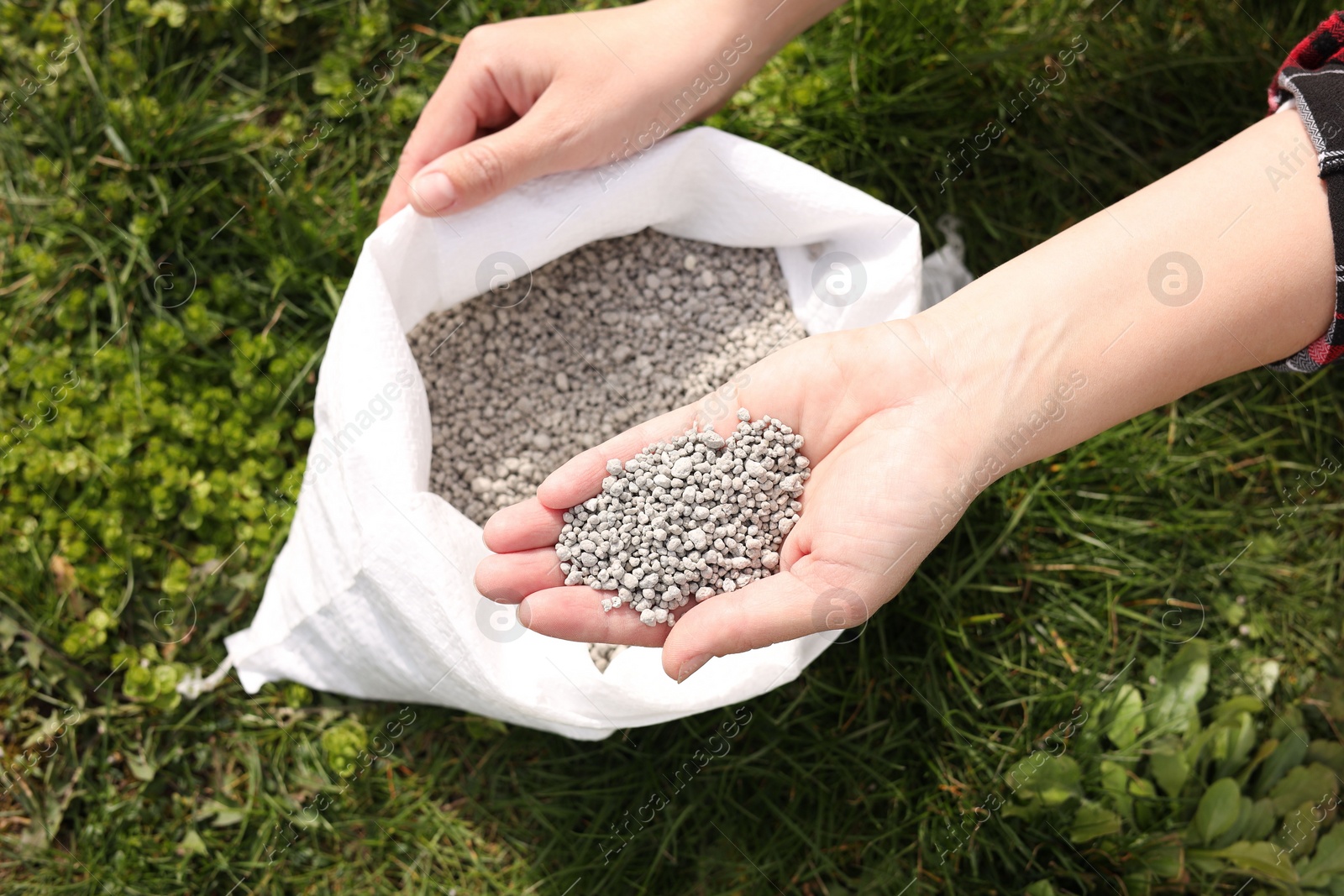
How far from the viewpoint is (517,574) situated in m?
1.57

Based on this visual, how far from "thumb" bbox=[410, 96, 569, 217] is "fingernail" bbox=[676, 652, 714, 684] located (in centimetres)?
95

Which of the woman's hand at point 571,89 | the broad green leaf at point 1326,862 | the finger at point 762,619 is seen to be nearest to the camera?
the finger at point 762,619

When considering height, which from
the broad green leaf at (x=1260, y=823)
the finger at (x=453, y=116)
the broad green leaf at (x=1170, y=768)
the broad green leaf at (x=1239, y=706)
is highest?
the finger at (x=453, y=116)

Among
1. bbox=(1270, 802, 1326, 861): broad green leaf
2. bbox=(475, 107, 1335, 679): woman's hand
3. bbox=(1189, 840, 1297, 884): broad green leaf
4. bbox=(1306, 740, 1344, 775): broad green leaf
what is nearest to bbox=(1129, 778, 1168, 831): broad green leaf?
bbox=(1189, 840, 1297, 884): broad green leaf

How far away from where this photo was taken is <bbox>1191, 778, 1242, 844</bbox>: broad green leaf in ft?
6.03

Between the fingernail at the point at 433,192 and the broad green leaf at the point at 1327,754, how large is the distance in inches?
84.1

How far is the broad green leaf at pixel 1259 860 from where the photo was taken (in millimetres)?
1764

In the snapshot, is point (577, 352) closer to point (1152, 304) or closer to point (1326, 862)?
point (1152, 304)

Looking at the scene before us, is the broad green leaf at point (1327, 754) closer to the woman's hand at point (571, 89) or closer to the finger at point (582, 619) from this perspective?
the finger at point (582, 619)

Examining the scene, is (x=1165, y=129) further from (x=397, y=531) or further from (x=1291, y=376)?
(x=397, y=531)

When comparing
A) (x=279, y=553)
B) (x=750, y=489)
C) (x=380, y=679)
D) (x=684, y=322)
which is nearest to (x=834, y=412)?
(x=750, y=489)

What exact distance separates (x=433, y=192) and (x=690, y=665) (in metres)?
0.97

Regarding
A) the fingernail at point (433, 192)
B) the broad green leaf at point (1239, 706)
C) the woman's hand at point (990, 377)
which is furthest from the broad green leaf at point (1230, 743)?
the fingernail at point (433, 192)

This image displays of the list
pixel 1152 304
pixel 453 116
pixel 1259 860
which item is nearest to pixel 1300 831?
pixel 1259 860
